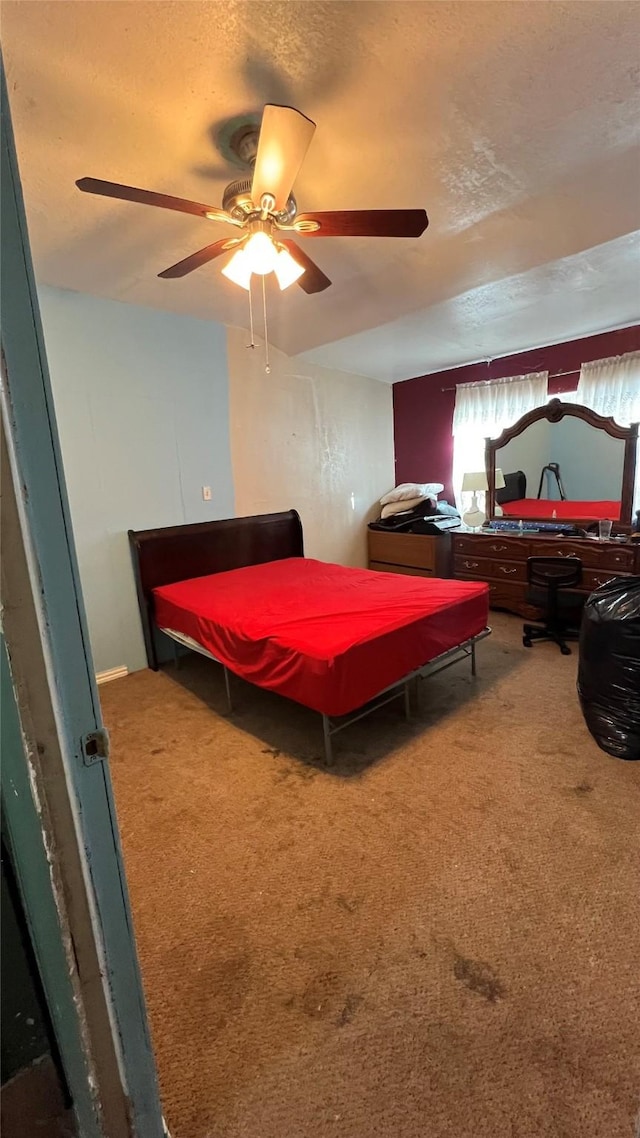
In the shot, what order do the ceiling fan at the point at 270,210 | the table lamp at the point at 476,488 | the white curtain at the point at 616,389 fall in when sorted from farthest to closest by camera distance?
the table lamp at the point at 476,488, the white curtain at the point at 616,389, the ceiling fan at the point at 270,210

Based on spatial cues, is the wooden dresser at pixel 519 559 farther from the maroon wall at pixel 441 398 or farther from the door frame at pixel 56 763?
the door frame at pixel 56 763

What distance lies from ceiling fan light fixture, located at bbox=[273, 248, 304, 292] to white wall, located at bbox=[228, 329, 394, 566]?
1.75m

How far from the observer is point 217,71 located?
153cm

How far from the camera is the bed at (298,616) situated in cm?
212

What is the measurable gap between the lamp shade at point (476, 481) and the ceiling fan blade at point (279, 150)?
10.9 ft

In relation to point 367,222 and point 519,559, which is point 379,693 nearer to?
point 367,222

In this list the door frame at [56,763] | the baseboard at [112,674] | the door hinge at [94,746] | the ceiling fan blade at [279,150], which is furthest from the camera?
the baseboard at [112,674]

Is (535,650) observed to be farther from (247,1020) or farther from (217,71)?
(217,71)

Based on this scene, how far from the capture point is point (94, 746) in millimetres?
718

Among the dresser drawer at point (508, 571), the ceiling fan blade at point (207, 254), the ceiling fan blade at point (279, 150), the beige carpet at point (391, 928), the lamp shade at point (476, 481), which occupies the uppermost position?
the ceiling fan blade at point (279, 150)

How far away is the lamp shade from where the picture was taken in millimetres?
4629

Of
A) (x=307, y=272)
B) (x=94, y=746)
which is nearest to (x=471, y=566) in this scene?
(x=307, y=272)

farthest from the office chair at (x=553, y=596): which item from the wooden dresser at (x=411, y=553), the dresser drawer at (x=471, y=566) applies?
the wooden dresser at (x=411, y=553)

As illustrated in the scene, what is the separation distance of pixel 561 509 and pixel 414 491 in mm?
1409
